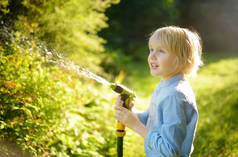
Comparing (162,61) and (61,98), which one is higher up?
(162,61)

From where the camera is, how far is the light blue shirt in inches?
59.7

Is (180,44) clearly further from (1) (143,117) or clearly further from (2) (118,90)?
(1) (143,117)

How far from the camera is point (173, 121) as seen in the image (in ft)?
5.02

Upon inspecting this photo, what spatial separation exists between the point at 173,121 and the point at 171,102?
0.14 metres

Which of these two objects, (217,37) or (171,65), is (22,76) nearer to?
(171,65)

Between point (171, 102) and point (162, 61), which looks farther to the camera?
point (162, 61)

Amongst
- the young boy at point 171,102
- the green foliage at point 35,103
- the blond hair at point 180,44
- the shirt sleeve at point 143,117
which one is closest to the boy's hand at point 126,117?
the young boy at point 171,102

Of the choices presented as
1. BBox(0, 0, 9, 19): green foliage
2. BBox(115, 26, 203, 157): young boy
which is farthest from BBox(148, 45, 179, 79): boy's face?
BBox(0, 0, 9, 19): green foliage

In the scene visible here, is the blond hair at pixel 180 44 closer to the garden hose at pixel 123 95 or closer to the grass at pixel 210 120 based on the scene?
the garden hose at pixel 123 95

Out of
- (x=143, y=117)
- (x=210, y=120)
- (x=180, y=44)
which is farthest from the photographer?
(x=210, y=120)

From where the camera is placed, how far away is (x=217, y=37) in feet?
54.7

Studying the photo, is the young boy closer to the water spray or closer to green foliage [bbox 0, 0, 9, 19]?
the water spray

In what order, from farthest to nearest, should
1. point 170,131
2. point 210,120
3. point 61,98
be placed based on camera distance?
point 210,120 < point 61,98 < point 170,131

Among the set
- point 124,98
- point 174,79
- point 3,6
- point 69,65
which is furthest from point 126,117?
point 3,6
